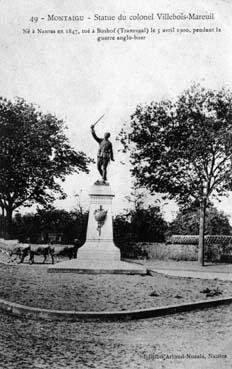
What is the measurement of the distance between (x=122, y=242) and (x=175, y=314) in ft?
71.2

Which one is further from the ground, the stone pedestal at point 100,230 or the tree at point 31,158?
the tree at point 31,158

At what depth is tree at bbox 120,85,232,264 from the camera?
76.3 ft

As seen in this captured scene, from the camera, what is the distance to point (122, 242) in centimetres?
3023

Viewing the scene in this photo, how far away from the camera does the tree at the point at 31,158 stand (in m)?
25.1

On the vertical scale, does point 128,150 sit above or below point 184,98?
below

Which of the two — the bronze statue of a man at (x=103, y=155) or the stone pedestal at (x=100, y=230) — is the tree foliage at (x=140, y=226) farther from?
the stone pedestal at (x=100, y=230)

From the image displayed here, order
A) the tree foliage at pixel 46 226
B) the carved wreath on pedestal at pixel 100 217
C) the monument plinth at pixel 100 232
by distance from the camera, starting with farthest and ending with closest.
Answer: the tree foliage at pixel 46 226 < the carved wreath on pedestal at pixel 100 217 < the monument plinth at pixel 100 232

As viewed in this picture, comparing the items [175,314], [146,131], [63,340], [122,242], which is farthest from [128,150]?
[63,340]

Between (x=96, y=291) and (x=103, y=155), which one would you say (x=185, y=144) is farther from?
(x=96, y=291)

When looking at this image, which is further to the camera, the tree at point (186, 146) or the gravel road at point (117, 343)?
the tree at point (186, 146)

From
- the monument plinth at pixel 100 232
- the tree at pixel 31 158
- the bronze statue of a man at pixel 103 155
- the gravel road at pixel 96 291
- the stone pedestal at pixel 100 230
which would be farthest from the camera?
the tree at pixel 31 158

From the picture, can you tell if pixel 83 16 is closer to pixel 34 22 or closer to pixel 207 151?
pixel 34 22

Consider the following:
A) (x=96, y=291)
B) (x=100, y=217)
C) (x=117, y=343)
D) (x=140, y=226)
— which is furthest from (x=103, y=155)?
(x=140, y=226)

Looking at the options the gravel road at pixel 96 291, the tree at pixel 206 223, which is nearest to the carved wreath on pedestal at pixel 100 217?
the gravel road at pixel 96 291
